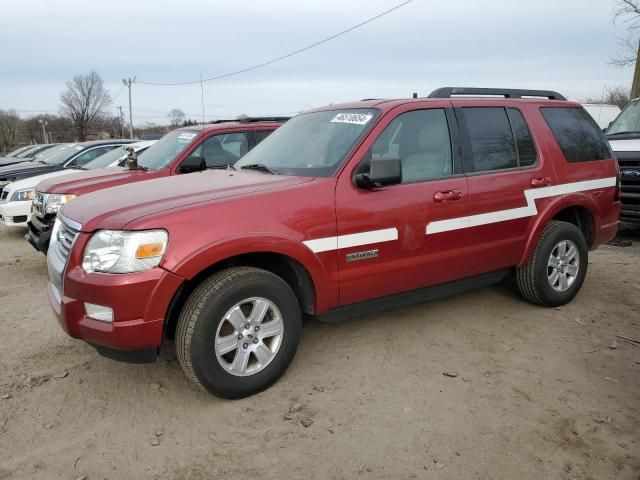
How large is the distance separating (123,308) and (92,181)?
13.1 ft

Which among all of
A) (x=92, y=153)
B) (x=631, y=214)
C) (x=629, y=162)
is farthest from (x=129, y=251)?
(x=92, y=153)

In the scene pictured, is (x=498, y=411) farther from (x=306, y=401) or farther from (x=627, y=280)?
(x=627, y=280)

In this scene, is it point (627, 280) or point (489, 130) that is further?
point (627, 280)

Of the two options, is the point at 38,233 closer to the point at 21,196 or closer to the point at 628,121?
the point at 21,196

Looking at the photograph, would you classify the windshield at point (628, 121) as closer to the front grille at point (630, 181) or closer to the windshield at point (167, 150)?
the front grille at point (630, 181)

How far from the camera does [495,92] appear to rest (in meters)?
4.50

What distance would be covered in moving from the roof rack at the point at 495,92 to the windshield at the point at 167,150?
349 centimetres

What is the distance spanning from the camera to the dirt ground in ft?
8.50

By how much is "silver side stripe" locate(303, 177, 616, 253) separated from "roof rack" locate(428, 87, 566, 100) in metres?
0.93

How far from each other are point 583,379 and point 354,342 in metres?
1.61

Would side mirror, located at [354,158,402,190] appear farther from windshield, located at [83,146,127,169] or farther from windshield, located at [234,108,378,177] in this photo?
windshield, located at [83,146,127,169]

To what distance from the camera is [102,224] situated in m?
2.89

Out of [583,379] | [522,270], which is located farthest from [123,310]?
[522,270]

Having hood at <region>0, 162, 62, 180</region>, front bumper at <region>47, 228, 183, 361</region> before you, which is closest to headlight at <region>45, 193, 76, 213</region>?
front bumper at <region>47, 228, 183, 361</region>
